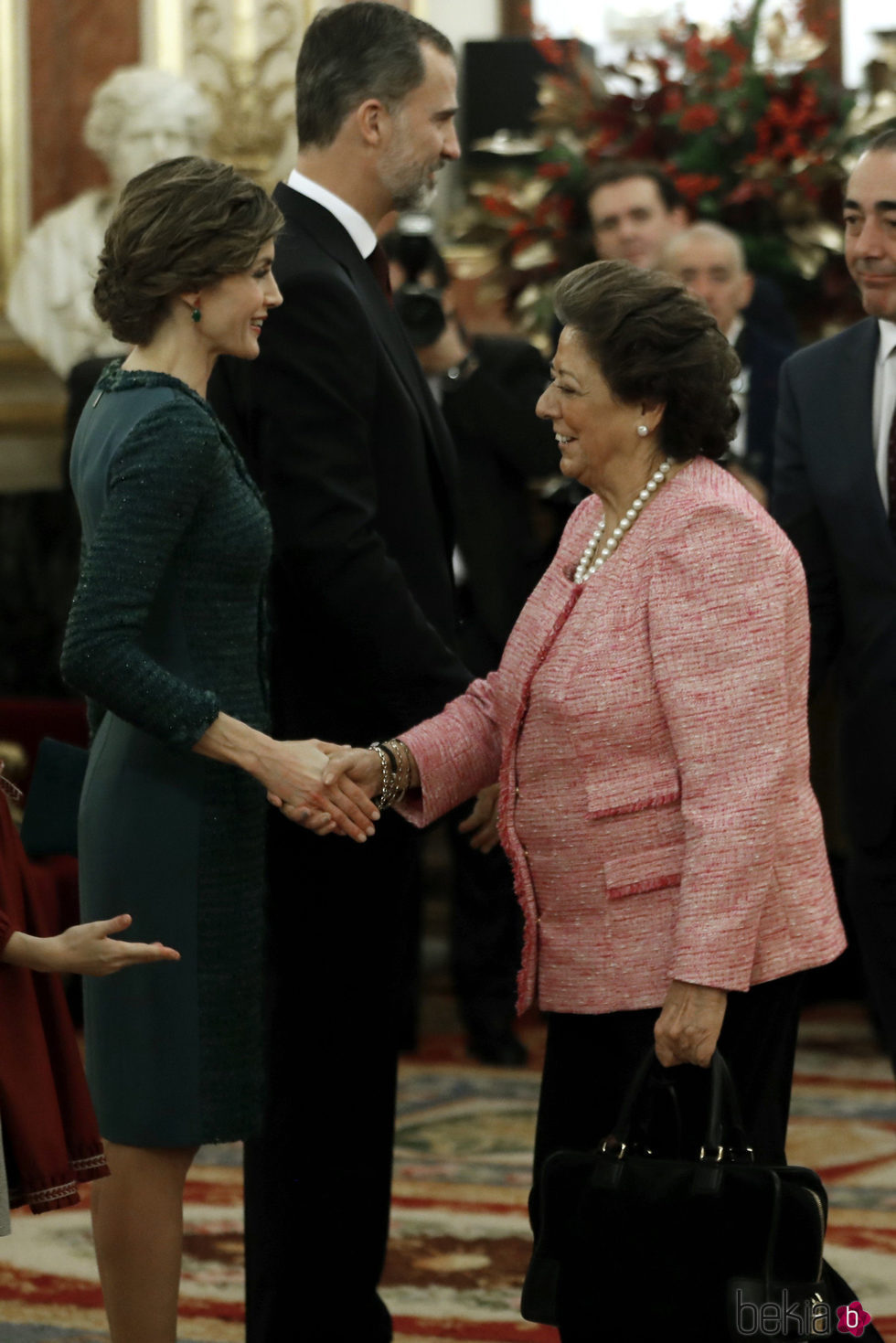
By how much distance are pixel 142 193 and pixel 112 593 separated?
49 centimetres

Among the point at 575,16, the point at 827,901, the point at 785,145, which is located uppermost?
the point at 575,16

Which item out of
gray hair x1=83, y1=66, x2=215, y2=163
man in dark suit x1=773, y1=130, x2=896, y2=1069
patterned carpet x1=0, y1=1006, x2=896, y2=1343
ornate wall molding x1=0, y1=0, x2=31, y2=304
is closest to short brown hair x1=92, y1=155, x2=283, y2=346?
man in dark suit x1=773, y1=130, x2=896, y2=1069

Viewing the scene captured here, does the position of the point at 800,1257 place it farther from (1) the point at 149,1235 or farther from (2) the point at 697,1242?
(1) the point at 149,1235

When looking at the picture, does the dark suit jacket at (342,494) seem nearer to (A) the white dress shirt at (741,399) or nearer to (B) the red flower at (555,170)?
(A) the white dress shirt at (741,399)

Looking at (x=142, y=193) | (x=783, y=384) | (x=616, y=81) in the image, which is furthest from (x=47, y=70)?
(x=142, y=193)

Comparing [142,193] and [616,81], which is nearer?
[142,193]

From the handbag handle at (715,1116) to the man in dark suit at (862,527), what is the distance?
105cm

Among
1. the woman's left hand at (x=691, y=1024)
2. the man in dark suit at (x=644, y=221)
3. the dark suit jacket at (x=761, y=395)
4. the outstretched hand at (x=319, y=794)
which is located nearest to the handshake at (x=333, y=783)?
the outstretched hand at (x=319, y=794)

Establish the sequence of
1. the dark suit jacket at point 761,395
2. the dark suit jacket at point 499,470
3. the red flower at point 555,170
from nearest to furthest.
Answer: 1. the dark suit jacket at point 761,395
2. the dark suit jacket at point 499,470
3. the red flower at point 555,170

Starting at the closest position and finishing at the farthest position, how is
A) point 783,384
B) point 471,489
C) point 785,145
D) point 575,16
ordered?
point 783,384, point 471,489, point 785,145, point 575,16

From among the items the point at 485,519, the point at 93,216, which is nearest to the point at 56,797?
the point at 485,519

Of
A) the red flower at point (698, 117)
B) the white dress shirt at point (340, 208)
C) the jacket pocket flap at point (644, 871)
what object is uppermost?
the red flower at point (698, 117)

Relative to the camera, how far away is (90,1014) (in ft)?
8.01

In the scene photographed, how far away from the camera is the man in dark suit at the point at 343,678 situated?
105 inches
